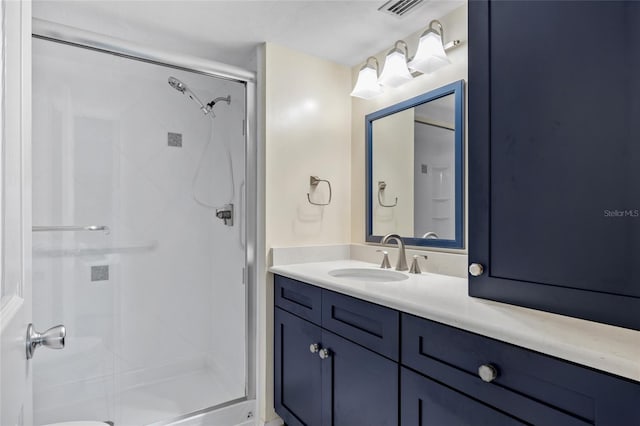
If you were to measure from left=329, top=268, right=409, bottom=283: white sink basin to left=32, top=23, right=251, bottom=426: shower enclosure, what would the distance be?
1.93 feet

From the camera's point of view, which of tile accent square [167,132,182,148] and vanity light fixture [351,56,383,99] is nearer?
vanity light fixture [351,56,383,99]

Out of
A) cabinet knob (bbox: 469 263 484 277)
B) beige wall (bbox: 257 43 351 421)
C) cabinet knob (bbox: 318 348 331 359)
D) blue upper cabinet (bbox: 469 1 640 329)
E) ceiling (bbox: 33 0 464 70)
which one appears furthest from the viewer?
beige wall (bbox: 257 43 351 421)

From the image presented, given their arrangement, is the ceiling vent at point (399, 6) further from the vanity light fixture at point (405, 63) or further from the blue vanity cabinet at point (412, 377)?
the blue vanity cabinet at point (412, 377)

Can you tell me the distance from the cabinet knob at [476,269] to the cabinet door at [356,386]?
407 millimetres

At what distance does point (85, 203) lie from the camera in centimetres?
223

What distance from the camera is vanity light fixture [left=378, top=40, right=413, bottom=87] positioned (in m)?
1.86

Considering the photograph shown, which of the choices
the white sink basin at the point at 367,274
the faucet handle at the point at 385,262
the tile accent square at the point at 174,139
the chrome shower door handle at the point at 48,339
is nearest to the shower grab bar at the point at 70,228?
the tile accent square at the point at 174,139

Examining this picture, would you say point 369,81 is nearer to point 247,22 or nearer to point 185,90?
point 247,22

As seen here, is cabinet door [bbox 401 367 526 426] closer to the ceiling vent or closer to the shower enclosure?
the shower enclosure

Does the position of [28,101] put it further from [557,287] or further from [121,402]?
[121,402]

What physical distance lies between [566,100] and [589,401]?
759 millimetres

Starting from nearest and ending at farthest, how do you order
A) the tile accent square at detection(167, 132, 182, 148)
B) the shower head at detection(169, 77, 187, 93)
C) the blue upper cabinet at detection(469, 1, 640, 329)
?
the blue upper cabinet at detection(469, 1, 640, 329) < the shower head at detection(169, 77, 187, 93) < the tile accent square at detection(167, 132, 182, 148)

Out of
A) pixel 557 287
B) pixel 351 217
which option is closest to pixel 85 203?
pixel 351 217

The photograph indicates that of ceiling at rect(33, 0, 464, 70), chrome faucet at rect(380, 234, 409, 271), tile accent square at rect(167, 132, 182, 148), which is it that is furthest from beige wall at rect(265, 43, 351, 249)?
tile accent square at rect(167, 132, 182, 148)
